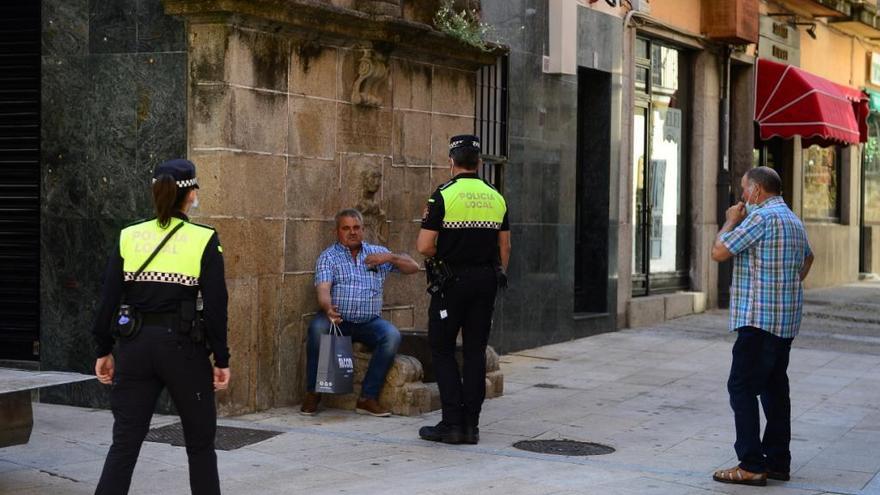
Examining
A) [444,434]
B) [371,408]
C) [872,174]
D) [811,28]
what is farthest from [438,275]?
[872,174]

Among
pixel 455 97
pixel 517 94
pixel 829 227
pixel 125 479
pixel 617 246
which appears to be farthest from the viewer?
pixel 829 227

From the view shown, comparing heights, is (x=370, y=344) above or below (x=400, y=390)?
above

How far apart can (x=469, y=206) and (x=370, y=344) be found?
1579 millimetres

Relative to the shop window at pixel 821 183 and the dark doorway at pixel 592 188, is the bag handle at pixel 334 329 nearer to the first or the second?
the dark doorway at pixel 592 188

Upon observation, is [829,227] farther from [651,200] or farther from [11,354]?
[11,354]

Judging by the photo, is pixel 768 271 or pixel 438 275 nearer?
pixel 768 271

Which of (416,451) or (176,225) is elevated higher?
(176,225)

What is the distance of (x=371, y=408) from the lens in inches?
401

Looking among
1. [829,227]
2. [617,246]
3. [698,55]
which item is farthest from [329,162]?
[829,227]

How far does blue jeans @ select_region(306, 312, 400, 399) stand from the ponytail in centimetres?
402

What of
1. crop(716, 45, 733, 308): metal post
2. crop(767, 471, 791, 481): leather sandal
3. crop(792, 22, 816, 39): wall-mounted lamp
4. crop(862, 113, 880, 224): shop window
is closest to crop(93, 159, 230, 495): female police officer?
crop(767, 471, 791, 481): leather sandal

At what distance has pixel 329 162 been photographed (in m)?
11.0

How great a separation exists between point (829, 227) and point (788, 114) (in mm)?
4896

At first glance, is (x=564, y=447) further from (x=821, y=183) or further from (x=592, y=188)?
(x=821, y=183)
